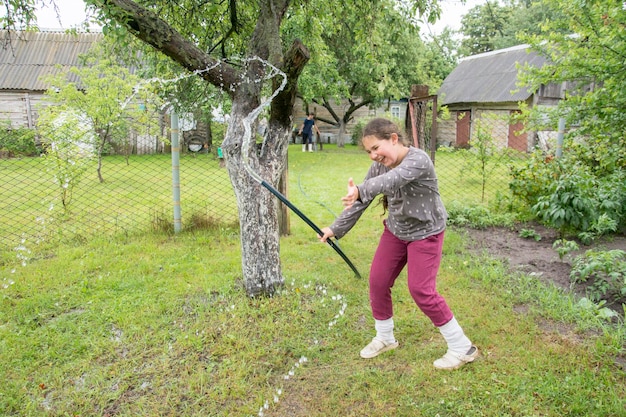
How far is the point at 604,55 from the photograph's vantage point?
5.71 metres

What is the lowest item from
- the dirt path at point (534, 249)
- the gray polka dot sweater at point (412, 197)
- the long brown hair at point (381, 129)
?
the dirt path at point (534, 249)

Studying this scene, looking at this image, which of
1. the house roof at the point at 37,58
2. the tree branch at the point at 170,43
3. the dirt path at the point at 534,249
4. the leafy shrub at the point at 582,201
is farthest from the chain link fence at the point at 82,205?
the house roof at the point at 37,58

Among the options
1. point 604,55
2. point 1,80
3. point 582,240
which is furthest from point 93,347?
point 1,80

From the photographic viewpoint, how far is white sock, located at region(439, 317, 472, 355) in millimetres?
2828

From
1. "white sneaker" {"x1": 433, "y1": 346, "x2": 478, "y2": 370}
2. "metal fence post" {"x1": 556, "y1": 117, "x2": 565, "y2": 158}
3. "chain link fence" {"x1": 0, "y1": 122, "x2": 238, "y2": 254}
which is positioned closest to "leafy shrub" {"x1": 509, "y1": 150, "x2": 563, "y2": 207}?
"metal fence post" {"x1": 556, "y1": 117, "x2": 565, "y2": 158}

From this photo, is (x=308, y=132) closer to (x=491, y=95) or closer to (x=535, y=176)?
(x=491, y=95)

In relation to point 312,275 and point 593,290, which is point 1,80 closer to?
point 312,275

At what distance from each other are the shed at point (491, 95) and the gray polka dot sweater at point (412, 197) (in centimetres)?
1454

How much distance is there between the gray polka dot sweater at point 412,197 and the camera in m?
2.50

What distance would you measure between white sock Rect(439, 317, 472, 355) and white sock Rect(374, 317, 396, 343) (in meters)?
0.37

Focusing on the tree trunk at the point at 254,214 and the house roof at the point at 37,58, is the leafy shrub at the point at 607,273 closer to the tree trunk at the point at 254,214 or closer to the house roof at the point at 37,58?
the tree trunk at the point at 254,214

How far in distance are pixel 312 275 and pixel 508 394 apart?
212 centimetres

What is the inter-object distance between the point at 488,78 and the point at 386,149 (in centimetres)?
1976

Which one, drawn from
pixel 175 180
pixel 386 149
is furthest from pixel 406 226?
pixel 175 180
